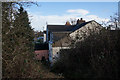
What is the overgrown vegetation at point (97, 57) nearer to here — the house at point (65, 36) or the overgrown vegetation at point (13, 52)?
the house at point (65, 36)

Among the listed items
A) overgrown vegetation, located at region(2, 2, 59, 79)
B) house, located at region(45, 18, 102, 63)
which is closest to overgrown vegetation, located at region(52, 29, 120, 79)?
house, located at region(45, 18, 102, 63)

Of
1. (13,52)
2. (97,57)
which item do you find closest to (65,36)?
Result: (13,52)

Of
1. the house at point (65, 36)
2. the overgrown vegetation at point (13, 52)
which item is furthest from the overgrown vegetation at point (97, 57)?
the overgrown vegetation at point (13, 52)

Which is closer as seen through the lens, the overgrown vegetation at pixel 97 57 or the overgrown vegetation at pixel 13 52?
the overgrown vegetation at pixel 97 57

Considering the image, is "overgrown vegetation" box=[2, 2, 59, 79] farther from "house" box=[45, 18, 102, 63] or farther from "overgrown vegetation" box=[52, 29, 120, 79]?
"house" box=[45, 18, 102, 63]

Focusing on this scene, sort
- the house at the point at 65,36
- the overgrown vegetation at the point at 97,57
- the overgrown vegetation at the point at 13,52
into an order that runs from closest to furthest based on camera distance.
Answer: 1. the overgrown vegetation at the point at 97,57
2. the overgrown vegetation at the point at 13,52
3. the house at the point at 65,36

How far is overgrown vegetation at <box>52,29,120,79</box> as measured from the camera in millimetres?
3555

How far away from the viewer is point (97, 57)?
435 centimetres

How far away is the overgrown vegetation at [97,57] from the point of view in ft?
11.7

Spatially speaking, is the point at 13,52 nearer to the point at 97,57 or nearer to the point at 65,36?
the point at 97,57

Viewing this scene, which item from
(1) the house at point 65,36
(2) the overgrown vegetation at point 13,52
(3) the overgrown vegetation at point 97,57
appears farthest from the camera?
(1) the house at point 65,36

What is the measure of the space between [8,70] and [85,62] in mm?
3030

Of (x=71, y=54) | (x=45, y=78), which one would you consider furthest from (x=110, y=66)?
(x=45, y=78)

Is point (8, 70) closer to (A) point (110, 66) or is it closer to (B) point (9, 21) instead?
(B) point (9, 21)
